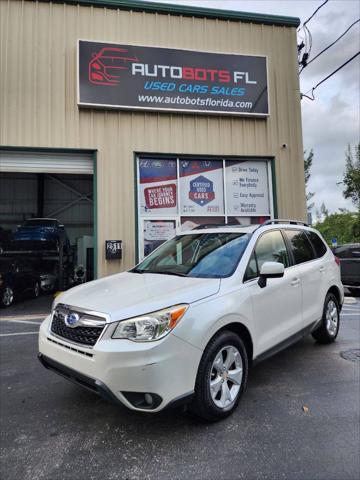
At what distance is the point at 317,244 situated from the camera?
16.5ft

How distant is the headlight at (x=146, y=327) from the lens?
254 cm

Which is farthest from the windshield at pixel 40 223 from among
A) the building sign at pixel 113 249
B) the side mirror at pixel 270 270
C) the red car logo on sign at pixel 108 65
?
the side mirror at pixel 270 270

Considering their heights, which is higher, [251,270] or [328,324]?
[251,270]

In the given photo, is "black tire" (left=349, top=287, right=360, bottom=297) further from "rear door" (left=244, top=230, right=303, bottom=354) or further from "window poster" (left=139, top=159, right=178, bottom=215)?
"rear door" (left=244, top=230, right=303, bottom=354)

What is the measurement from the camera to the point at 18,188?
1900 cm

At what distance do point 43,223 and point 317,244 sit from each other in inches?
486

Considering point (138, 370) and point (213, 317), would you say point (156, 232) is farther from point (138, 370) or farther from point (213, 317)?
point (138, 370)

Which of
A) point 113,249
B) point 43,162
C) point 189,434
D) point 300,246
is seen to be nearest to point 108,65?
point 43,162

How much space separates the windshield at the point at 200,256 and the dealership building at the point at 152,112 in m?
5.06

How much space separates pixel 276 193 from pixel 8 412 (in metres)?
8.98

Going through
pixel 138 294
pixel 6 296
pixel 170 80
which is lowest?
pixel 6 296

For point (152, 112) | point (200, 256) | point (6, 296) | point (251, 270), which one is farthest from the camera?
point (152, 112)

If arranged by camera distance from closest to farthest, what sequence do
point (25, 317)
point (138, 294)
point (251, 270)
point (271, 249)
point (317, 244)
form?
point (138, 294) < point (251, 270) < point (271, 249) < point (317, 244) < point (25, 317)

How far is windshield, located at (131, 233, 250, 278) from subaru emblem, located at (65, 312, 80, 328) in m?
1.11
